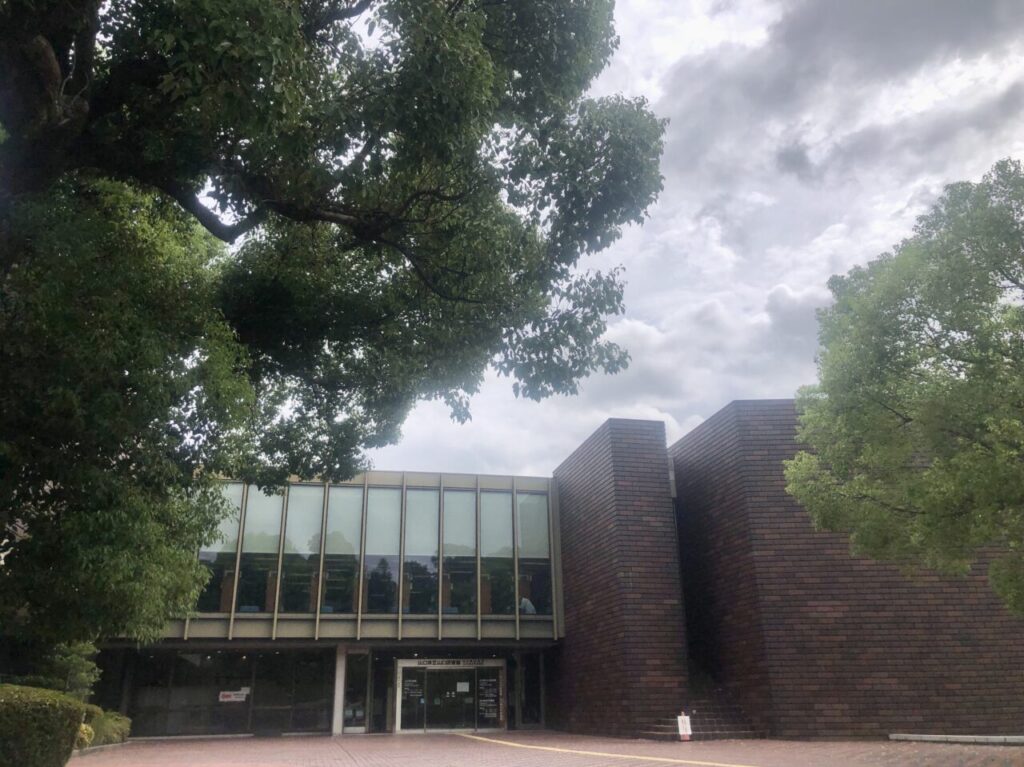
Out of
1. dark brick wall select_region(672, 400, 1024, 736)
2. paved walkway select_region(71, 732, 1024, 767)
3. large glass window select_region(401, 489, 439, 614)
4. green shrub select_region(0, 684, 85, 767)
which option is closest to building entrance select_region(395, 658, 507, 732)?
large glass window select_region(401, 489, 439, 614)

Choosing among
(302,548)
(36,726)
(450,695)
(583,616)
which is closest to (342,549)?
(302,548)

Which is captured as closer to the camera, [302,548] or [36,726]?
[36,726]

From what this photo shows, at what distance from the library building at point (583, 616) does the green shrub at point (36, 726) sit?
22.8 ft

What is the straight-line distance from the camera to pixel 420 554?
21.9 meters

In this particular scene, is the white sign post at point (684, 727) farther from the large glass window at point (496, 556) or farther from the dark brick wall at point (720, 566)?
the large glass window at point (496, 556)

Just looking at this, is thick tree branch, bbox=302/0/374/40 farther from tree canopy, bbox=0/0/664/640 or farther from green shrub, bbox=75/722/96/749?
green shrub, bbox=75/722/96/749

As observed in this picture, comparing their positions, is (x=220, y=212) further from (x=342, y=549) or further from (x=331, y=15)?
(x=342, y=549)

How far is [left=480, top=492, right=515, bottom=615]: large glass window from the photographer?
2167 centimetres

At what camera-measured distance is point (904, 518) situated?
33.4 feet

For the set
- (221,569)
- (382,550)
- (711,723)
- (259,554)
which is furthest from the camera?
(382,550)

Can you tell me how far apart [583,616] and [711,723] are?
16.1 ft

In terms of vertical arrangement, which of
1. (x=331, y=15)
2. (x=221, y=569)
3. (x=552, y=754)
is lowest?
(x=552, y=754)

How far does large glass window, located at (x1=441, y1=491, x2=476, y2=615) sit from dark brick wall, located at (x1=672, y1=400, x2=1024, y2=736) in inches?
303

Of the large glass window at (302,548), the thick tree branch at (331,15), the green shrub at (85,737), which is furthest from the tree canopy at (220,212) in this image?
the large glass window at (302,548)
